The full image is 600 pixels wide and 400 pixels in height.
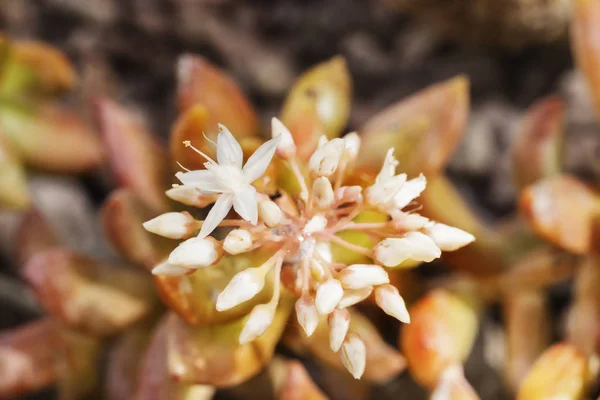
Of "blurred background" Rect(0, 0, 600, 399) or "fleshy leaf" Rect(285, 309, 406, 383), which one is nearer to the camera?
"fleshy leaf" Rect(285, 309, 406, 383)

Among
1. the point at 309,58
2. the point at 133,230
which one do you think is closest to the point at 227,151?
the point at 133,230

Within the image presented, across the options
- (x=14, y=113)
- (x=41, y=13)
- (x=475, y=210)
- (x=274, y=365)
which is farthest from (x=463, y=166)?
(x=41, y=13)

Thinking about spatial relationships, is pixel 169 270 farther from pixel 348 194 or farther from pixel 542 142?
pixel 542 142

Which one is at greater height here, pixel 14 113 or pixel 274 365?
pixel 14 113

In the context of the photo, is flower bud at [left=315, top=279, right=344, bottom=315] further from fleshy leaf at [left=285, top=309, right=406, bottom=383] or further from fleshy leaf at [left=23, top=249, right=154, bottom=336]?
fleshy leaf at [left=23, top=249, right=154, bottom=336]

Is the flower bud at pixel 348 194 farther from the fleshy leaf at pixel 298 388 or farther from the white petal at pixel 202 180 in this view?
the fleshy leaf at pixel 298 388

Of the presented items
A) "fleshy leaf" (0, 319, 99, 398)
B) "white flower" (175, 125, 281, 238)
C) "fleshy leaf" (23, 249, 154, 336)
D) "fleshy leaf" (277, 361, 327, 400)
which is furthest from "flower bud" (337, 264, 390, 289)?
"fleshy leaf" (0, 319, 99, 398)

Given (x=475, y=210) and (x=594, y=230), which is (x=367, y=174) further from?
(x=475, y=210)

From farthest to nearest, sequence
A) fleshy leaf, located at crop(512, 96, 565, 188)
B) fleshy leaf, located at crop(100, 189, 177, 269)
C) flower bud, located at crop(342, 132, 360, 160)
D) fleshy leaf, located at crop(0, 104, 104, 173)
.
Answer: fleshy leaf, located at crop(0, 104, 104, 173) < fleshy leaf, located at crop(512, 96, 565, 188) < fleshy leaf, located at crop(100, 189, 177, 269) < flower bud, located at crop(342, 132, 360, 160)
